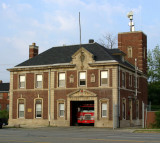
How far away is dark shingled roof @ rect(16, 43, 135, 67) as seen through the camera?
42869 mm

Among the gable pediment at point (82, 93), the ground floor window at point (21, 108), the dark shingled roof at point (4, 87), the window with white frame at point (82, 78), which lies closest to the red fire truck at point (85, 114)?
the gable pediment at point (82, 93)

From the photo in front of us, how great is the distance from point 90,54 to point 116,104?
6.80m

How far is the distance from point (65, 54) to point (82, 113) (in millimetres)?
8683

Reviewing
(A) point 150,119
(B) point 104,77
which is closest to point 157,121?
(A) point 150,119

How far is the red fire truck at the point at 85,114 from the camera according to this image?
41938mm

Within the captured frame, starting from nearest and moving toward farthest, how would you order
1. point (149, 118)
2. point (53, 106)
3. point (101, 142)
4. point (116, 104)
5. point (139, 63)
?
point (101, 142)
point (149, 118)
point (116, 104)
point (53, 106)
point (139, 63)

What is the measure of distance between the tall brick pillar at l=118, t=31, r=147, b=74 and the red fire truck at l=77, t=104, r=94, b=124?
12497mm

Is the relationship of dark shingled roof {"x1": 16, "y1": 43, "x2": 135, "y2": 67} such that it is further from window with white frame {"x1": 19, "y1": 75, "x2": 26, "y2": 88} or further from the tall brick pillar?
the tall brick pillar

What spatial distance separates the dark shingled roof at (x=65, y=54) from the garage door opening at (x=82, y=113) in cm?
563

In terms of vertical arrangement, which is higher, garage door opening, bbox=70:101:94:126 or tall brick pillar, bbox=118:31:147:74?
tall brick pillar, bbox=118:31:147:74

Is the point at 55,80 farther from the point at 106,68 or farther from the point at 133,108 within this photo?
the point at 133,108

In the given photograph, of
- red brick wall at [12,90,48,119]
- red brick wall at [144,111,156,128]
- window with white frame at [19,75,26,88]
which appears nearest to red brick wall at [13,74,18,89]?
window with white frame at [19,75,26,88]

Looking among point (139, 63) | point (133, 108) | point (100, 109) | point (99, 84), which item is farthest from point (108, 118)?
point (139, 63)

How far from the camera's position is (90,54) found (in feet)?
137
